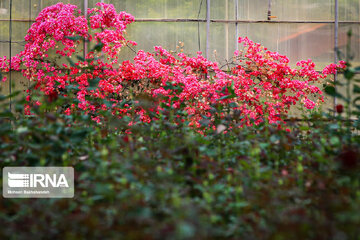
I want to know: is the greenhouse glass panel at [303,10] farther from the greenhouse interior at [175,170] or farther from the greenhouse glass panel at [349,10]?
the greenhouse interior at [175,170]

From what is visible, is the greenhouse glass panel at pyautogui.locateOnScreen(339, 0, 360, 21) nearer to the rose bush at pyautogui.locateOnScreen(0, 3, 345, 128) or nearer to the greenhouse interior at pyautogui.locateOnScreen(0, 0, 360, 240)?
the rose bush at pyautogui.locateOnScreen(0, 3, 345, 128)

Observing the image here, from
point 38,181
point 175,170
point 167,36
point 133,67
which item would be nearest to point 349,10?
point 167,36

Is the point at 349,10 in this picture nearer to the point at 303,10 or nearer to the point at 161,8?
the point at 303,10

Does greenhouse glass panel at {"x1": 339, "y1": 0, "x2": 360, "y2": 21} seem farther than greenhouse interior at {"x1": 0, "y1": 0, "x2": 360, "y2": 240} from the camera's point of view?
Yes

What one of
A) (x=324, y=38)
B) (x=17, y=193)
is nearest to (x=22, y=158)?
(x=17, y=193)

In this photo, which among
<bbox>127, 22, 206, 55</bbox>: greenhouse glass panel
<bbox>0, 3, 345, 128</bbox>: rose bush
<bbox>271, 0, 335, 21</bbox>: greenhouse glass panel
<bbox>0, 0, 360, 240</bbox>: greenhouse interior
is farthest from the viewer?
<bbox>271, 0, 335, 21</bbox>: greenhouse glass panel

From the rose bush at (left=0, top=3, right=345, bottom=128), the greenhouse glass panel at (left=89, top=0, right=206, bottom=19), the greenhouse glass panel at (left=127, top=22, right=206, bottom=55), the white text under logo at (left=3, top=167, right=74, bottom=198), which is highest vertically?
the greenhouse glass panel at (left=89, top=0, right=206, bottom=19)

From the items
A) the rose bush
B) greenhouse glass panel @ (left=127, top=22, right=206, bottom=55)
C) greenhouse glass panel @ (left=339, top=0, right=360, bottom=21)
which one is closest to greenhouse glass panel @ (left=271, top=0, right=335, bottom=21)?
greenhouse glass panel @ (left=339, top=0, right=360, bottom=21)

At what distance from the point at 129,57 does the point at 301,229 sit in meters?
7.13

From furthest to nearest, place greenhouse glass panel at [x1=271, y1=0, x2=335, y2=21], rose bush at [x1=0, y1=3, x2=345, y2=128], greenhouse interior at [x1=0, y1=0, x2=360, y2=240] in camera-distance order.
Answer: greenhouse glass panel at [x1=271, y1=0, x2=335, y2=21]
rose bush at [x1=0, y1=3, x2=345, y2=128]
greenhouse interior at [x1=0, y1=0, x2=360, y2=240]

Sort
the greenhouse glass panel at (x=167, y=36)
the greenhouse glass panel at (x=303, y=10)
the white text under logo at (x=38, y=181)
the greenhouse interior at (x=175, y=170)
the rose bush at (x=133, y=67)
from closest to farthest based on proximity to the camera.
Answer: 1. the greenhouse interior at (x=175, y=170)
2. the white text under logo at (x=38, y=181)
3. the rose bush at (x=133, y=67)
4. the greenhouse glass panel at (x=167, y=36)
5. the greenhouse glass panel at (x=303, y=10)

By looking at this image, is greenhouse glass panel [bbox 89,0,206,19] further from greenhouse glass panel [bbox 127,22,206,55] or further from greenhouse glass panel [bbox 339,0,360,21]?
greenhouse glass panel [bbox 339,0,360,21]

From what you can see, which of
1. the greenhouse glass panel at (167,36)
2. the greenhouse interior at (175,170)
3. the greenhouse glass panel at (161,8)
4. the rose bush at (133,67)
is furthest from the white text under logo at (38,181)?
the greenhouse glass panel at (161,8)

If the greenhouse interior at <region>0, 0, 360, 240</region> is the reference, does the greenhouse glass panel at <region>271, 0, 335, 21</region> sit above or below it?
above
